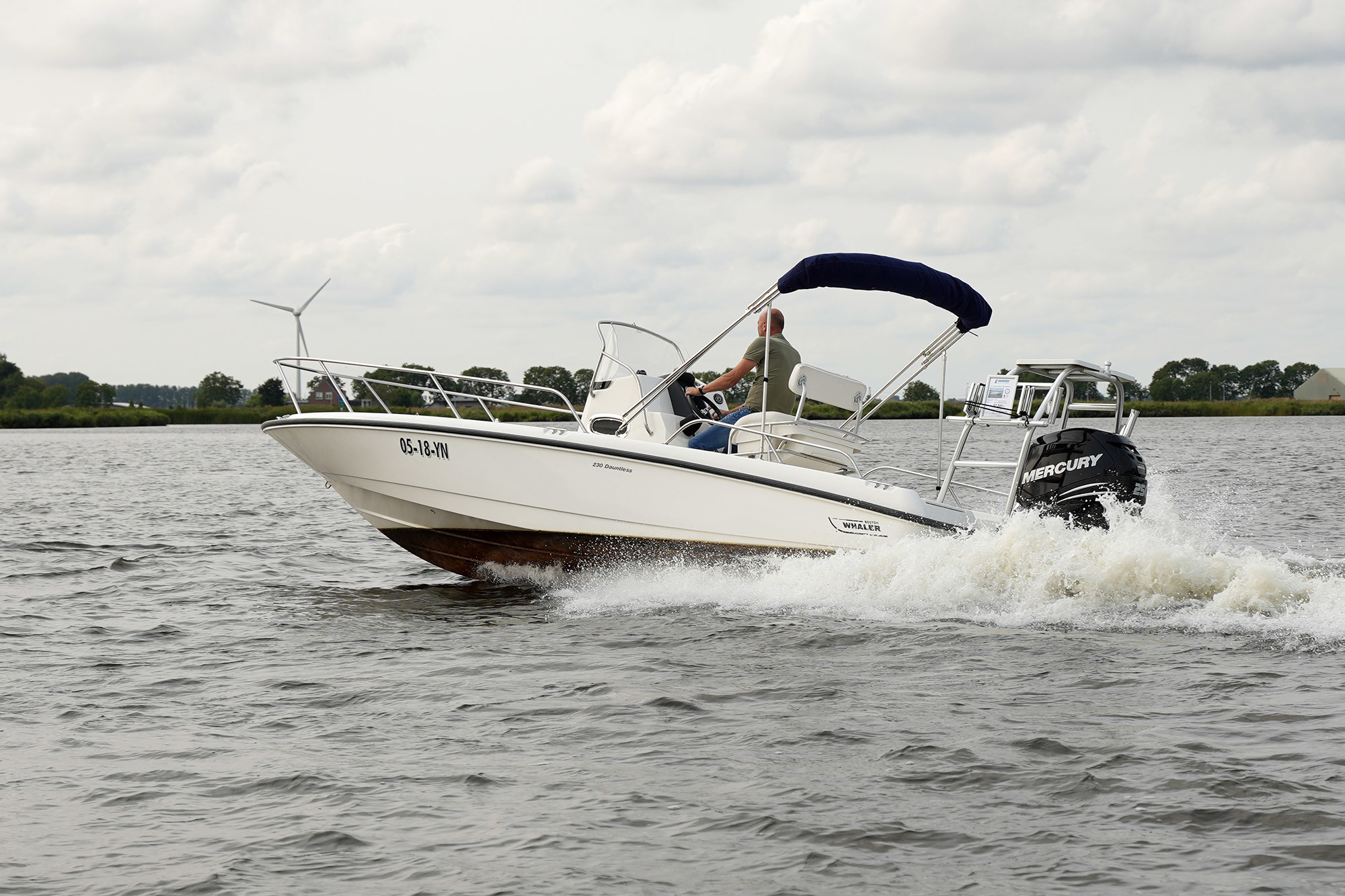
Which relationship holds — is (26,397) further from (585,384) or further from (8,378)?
(585,384)

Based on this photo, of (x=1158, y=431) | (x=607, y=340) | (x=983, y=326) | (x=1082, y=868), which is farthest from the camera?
(x=1158, y=431)

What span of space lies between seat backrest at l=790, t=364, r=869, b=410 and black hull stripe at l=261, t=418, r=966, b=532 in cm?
79

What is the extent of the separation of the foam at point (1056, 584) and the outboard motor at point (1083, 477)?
0.37ft

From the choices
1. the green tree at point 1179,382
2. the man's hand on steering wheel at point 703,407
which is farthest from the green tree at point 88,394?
the man's hand on steering wheel at point 703,407

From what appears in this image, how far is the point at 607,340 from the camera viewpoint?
9.40 metres

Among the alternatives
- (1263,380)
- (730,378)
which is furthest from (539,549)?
(1263,380)

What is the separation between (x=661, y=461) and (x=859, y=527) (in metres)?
1.46

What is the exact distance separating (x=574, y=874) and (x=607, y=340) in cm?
612

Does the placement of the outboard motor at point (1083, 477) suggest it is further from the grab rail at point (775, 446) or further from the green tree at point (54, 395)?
the green tree at point (54, 395)

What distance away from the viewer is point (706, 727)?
5.30 meters

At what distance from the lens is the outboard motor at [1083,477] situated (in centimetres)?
747

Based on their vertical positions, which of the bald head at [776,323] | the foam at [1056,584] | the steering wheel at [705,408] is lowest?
the foam at [1056,584]

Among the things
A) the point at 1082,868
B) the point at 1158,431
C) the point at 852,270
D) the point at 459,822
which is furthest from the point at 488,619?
the point at 1158,431

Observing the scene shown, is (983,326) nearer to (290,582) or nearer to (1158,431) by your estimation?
(290,582)
